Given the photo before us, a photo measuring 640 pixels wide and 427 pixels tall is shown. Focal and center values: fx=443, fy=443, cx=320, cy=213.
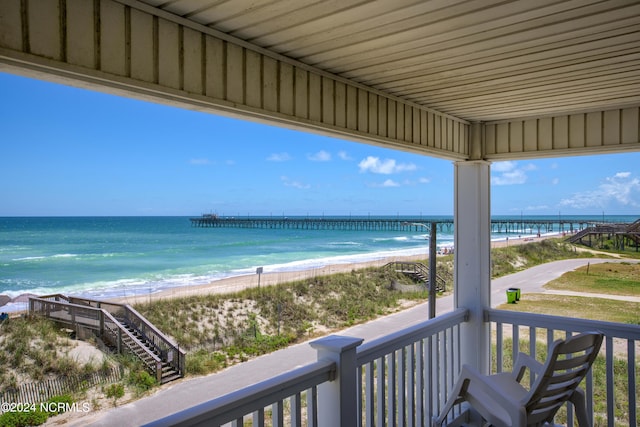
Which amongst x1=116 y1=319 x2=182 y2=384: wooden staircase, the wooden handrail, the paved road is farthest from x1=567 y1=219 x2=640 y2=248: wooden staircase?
the wooden handrail

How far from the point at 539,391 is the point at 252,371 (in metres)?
9.48

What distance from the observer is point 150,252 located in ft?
90.0

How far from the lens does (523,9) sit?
168 centimetres

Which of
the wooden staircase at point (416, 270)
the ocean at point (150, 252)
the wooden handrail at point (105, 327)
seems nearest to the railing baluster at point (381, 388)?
the wooden handrail at point (105, 327)

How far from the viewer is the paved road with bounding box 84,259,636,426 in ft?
28.6

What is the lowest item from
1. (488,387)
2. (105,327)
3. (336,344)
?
(105,327)

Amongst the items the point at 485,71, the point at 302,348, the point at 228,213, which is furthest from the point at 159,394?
the point at 228,213

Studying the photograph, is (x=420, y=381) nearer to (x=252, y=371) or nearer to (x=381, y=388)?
(x=381, y=388)

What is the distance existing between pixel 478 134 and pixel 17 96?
3396cm

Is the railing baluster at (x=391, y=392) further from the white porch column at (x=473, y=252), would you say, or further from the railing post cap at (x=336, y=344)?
the white porch column at (x=473, y=252)

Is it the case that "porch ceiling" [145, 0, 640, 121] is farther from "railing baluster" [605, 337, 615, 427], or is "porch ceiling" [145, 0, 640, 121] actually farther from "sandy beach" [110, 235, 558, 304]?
"sandy beach" [110, 235, 558, 304]

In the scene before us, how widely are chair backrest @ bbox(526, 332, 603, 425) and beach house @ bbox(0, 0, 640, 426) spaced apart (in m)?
0.70

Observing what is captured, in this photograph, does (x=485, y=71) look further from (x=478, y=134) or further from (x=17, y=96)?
(x=17, y=96)


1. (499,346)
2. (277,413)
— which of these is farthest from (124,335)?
(277,413)
